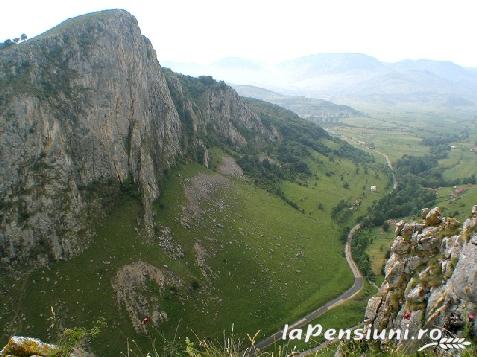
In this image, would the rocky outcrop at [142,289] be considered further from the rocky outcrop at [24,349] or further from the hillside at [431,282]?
the rocky outcrop at [24,349]

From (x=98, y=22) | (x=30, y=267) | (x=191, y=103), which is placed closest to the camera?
(x=30, y=267)

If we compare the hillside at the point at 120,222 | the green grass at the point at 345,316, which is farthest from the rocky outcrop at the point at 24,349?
the green grass at the point at 345,316

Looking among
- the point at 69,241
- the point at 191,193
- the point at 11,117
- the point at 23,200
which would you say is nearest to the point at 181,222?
the point at 191,193

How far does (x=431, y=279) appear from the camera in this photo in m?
41.7

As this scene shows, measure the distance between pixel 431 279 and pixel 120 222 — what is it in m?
90.6

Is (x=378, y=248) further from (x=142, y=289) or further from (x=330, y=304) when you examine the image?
(x=142, y=289)

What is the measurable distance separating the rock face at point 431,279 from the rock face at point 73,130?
79.1 meters

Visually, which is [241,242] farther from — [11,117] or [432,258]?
[432,258]

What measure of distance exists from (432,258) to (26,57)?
380 ft

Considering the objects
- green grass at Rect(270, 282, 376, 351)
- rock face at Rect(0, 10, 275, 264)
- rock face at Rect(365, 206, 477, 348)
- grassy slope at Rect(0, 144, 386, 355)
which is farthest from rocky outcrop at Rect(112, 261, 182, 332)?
rock face at Rect(365, 206, 477, 348)

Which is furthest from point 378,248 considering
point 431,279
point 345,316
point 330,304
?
point 431,279

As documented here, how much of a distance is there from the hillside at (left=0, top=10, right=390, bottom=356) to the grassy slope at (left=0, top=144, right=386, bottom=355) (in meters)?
0.36

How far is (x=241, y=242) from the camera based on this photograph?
13712 cm

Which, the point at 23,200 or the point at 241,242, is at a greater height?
the point at 23,200
